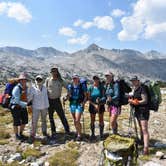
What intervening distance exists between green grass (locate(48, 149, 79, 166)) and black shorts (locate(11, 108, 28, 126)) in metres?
2.86

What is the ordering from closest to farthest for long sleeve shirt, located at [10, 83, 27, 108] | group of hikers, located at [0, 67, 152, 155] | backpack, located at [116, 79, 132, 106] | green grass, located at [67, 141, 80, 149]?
backpack, located at [116, 79, 132, 106], group of hikers, located at [0, 67, 152, 155], green grass, located at [67, 141, 80, 149], long sleeve shirt, located at [10, 83, 27, 108]

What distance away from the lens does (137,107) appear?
1240 cm

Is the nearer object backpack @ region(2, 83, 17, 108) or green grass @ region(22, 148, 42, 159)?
green grass @ region(22, 148, 42, 159)

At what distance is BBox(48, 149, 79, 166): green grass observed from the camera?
1147 centimetres

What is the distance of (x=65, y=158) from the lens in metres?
11.9

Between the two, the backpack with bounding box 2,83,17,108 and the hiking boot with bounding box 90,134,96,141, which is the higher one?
the backpack with bounding box 2,83,17,108

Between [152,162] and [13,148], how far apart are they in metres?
6.33

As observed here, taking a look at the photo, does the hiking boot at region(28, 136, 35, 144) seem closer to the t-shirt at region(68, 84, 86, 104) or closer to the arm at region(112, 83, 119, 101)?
the t-shirt at region(68, 84, 86, 104)

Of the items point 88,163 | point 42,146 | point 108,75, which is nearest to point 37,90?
point 42,146

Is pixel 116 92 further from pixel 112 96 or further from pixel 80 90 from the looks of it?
pixel 80 90

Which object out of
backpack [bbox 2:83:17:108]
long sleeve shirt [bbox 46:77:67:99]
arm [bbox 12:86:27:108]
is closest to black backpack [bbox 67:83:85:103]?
long sleeve shirt [bbox 46:77:67:99]

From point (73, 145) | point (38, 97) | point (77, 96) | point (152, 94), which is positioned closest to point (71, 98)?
point (77, 96)

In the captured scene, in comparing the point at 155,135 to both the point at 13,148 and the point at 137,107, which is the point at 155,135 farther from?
the point at 13,148

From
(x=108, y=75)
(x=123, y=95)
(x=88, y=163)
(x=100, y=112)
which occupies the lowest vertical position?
(x=88, y=163)
